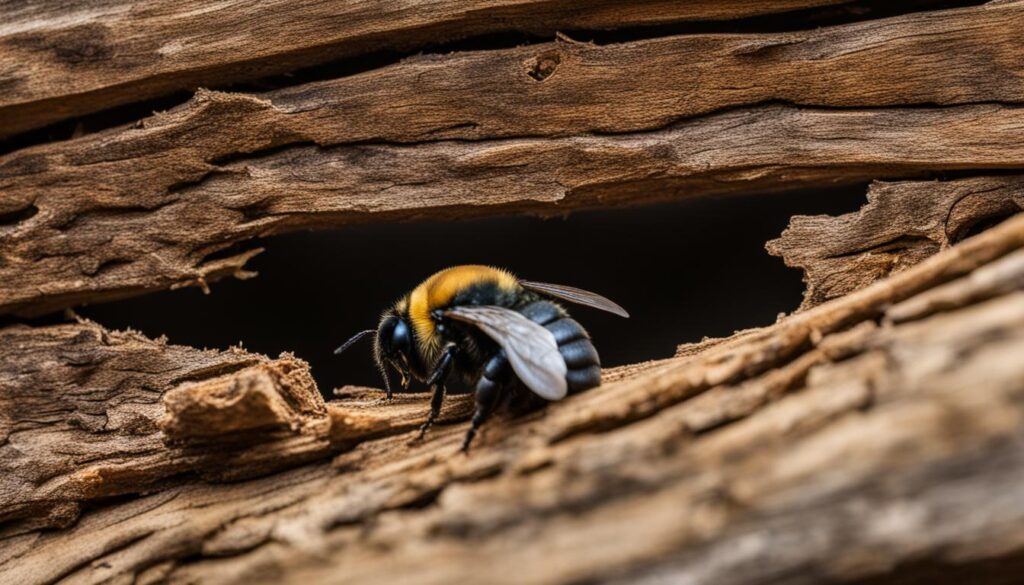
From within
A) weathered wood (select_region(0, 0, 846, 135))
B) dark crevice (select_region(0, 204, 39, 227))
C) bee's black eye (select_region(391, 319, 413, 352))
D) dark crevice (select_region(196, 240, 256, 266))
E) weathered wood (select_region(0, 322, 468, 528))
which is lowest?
weathered wood (select_region(0, 322, 468, 528))

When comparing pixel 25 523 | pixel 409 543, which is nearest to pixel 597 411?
pixel 409 543

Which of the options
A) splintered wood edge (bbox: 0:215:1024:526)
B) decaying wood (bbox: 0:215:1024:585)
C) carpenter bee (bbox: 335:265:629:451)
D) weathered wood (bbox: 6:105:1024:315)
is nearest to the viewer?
decaying wood (bbox: 0:215:1024:585)

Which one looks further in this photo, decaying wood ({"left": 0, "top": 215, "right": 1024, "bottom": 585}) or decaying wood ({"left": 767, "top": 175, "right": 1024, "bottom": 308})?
decaying wood ({"left": 767, "top": 175, "right": 1024, "bottom": 308})

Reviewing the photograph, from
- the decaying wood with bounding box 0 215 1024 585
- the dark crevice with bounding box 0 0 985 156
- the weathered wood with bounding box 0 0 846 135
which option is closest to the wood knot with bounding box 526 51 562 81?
the dark crevice with bounding box 0 0 985 156

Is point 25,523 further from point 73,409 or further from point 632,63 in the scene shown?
point 632,63

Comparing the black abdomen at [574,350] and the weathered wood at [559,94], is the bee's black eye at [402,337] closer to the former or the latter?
the black abdomen at [574,350]

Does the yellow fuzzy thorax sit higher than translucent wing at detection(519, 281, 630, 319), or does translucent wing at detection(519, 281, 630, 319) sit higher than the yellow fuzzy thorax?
the yellow fuzzy thorax

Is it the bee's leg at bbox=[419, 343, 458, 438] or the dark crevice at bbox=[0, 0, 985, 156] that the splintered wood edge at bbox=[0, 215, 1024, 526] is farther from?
the dark crevice at bbox=[0, 0, 985, 156]

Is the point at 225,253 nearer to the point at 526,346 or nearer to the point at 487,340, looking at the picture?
the point at 487,340

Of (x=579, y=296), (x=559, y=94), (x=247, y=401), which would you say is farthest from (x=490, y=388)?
(x=559, y=94)
